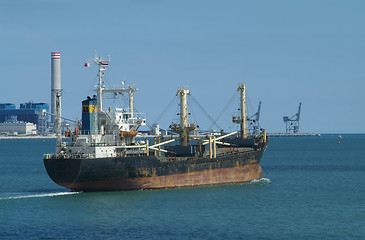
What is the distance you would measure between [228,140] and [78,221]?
31.6m

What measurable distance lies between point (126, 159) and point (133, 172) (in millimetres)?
1240

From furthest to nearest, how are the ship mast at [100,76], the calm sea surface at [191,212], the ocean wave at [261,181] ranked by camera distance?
the ocean wave at [261,181] → the ship mast at [100,76] → the calm sea surface at [191,212]

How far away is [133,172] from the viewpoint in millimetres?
53438

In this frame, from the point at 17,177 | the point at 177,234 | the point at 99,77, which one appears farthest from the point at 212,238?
the point at 17,177

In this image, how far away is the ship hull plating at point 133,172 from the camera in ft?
171

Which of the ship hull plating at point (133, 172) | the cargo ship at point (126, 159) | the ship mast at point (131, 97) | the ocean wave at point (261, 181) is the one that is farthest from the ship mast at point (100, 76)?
the ocean wave at point (261, 181)

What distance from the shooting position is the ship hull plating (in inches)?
2048

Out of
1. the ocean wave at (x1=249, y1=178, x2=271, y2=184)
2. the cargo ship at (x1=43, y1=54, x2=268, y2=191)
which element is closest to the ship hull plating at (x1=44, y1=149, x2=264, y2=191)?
the cargo ship at (x1=43, y1=54, x2=268, y2=191)

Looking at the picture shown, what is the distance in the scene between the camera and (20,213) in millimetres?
45625

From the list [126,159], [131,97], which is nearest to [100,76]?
[131,97]

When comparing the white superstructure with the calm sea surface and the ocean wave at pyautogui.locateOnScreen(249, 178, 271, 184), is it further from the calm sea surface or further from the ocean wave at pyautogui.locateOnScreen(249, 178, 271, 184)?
the ocean wave at pyautogui.locateOnScreen(249, 178, 271, 184)

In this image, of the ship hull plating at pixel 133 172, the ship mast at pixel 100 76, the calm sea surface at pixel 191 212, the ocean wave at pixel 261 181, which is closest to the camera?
the calm sea surface at pixel 191 212

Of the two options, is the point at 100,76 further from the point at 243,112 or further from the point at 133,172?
the point at 243,112

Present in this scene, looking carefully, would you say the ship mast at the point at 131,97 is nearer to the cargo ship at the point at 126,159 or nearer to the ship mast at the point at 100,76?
the cargo ship at the point at 126,159
